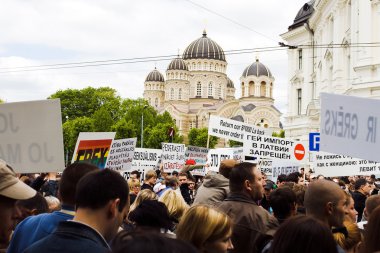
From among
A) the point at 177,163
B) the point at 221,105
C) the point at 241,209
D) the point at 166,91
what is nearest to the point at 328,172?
the point at 177,163

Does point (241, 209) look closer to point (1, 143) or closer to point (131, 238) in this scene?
point (1, 143)

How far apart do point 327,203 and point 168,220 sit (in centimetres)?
118

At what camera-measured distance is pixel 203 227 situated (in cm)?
371

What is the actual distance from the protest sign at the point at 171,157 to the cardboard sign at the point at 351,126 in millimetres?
11127

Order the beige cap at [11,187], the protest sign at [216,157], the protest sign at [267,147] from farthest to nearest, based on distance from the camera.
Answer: the protest sign at [216,157] → the protest sign at [267,147] → the beige cap at [11,187]

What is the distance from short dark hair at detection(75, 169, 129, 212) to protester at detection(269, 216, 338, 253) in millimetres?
890

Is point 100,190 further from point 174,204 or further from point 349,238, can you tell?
point 174,204

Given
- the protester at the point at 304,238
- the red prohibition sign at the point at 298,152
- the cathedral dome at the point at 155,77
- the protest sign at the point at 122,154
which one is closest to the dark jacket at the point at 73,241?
the protester at the point at 304,238

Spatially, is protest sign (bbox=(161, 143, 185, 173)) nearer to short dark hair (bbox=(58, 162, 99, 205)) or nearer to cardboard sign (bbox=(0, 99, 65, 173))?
cardboard sign (bbox=(0, 99, 65, 173))

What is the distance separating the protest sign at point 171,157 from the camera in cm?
1870

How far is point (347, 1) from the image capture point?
33.8m

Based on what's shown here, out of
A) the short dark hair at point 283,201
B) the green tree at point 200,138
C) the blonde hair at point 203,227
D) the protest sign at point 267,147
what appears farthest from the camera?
the green tree at point 200,138

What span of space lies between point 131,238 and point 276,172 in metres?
14.8

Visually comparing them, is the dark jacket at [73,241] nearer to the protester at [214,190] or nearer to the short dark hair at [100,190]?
the short dark hair at [100,190]
